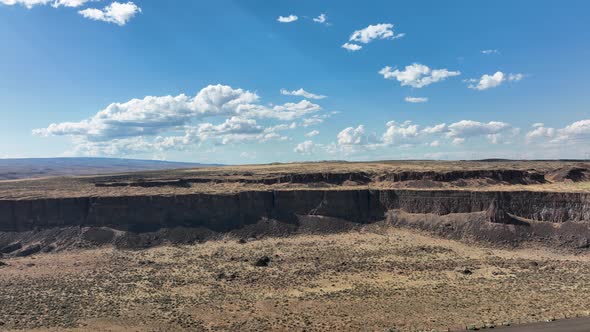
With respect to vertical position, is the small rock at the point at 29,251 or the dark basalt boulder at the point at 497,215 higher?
the dark basalt boulder at the point at 497,215

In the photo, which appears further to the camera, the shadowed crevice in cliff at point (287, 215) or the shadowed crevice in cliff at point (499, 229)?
the shadowed crevice in cliff at point (287, 215)

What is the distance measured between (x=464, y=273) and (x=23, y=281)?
51211 millimetres

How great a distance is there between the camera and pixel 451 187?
73750 mm

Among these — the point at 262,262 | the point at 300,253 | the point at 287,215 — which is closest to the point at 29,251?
the point at 262,262

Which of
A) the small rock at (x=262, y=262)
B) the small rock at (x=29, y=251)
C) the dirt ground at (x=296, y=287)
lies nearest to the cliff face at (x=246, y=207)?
the small rock at (x=29, y=251)

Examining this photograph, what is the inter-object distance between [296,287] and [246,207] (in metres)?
32.3

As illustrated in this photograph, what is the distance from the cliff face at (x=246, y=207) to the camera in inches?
2501

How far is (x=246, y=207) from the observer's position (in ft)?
235

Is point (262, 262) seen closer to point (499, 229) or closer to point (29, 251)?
point (499, 229)

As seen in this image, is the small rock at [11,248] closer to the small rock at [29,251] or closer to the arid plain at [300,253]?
the arid plain at [300,253]

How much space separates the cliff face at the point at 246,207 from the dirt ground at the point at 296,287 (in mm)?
9001

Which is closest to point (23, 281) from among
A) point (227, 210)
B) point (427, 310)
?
point (227, 210)

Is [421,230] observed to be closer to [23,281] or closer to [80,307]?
[80,307]

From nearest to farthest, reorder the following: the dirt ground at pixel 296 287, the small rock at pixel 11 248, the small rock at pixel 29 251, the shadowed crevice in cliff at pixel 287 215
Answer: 1. the dirt ground at pixel 296 287
2. the small rock at pixel 29 251
3. the small rock at pixel 11 248
4. the shadowed crevice in cliff at pixel 287 215
